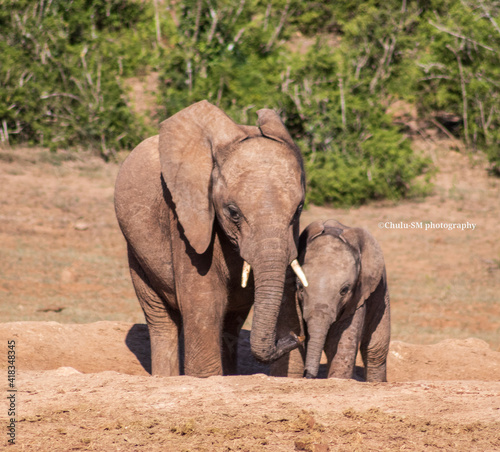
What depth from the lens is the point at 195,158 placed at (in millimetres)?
5375

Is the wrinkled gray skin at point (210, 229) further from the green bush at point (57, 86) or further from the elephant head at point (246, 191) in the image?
the green bush at point (57, 86)

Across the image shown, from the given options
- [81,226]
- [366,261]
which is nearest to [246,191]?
[366,261]

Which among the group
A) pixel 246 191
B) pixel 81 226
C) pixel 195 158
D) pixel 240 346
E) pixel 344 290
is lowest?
pixel 240 346

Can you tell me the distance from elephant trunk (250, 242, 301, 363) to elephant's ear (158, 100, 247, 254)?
59 centimetres

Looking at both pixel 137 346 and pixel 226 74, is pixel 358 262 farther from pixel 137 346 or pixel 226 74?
pixel 226 74

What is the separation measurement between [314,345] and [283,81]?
468 inches

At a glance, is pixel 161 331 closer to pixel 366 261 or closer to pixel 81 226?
pixel 366 261

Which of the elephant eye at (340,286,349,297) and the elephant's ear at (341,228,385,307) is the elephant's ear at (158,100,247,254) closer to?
the elephant eye at (340,286,349,297)

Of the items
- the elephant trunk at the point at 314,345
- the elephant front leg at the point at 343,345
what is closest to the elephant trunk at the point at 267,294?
the elephant trunk at the point at 314,345

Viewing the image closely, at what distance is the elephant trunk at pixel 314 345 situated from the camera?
5219 mm

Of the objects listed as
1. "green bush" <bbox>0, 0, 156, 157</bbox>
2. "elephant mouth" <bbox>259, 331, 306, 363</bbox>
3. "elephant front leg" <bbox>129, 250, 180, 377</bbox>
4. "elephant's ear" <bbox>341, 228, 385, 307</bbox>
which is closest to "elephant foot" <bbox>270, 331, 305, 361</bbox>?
"elephant mouth" <bbox>259, 331, 306, 363</bbox>

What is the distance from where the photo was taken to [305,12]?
21609 millimetres

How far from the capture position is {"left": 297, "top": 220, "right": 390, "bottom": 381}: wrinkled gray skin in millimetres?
5270

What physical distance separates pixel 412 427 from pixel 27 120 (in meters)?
13.5
